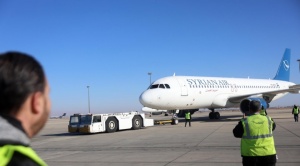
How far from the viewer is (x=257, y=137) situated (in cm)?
523

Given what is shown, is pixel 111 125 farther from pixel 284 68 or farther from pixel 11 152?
pixel 284 68

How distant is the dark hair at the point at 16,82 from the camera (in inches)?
56.7

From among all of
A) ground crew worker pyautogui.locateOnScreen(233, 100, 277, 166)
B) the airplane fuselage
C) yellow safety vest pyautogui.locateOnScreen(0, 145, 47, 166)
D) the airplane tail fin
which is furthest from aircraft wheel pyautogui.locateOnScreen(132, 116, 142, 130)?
the airplane tail fin

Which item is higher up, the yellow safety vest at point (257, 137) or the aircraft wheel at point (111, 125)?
the yellow safety vest at point (257, 137)

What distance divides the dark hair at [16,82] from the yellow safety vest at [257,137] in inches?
Answer: 168

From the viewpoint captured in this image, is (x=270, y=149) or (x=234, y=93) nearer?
(x=270, y=149)

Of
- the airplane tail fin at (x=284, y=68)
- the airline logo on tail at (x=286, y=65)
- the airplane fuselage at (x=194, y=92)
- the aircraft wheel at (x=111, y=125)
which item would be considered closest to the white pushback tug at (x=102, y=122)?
the aircraft wheel at (x=111, y=125)

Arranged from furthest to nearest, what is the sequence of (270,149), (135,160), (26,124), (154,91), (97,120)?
(154,91)
(97,120)
(135,160)
(270,149)
(26,124)

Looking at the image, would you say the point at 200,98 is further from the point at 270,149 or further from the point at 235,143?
the point at 270,149

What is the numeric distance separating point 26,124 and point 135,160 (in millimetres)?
8811

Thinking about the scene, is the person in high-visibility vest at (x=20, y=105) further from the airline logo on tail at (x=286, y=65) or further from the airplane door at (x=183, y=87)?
the airline logo on tail at (x=286, y=65)

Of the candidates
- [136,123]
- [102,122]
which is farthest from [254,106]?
[136,123]

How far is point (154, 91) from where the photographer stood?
26797 millimetres

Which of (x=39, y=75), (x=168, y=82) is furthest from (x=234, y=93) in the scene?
(x=39, y=75)
